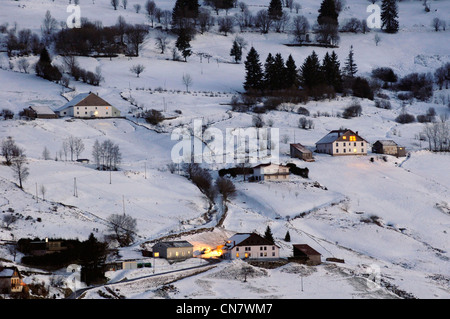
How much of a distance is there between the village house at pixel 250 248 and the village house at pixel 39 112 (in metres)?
38.1

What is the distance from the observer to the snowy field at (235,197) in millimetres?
44219

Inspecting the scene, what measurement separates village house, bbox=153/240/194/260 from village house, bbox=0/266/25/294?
10716 millimetres

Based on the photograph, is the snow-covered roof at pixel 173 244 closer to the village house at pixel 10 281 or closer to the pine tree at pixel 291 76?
the village house at pixel 10 281

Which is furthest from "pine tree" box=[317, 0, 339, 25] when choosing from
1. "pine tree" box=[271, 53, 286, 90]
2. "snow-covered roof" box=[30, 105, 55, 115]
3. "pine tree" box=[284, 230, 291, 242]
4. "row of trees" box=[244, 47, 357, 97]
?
"pine tree" box=[284, 230, 291, 242]

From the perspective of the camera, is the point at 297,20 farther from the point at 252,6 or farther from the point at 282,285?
the point at 282,285

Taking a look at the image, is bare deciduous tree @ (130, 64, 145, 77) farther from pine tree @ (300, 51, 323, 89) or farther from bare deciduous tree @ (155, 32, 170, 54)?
pine tree @ (300, 51, 323, 89)

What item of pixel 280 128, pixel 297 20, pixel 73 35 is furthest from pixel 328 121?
pixel 297 20

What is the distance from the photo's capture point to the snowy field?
145 ft

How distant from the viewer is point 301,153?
72.6 metres

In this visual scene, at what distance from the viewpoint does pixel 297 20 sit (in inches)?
5443

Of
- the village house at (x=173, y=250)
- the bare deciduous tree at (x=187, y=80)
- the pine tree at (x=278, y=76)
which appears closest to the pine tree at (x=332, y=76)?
the pine tree at (x=278, y=76)

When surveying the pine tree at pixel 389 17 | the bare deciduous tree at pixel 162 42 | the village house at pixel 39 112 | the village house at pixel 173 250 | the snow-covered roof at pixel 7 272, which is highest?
the pine tree at pixel 389 17

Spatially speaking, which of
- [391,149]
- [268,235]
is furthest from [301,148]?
[268,235]

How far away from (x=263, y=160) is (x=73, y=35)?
53.1 meters
